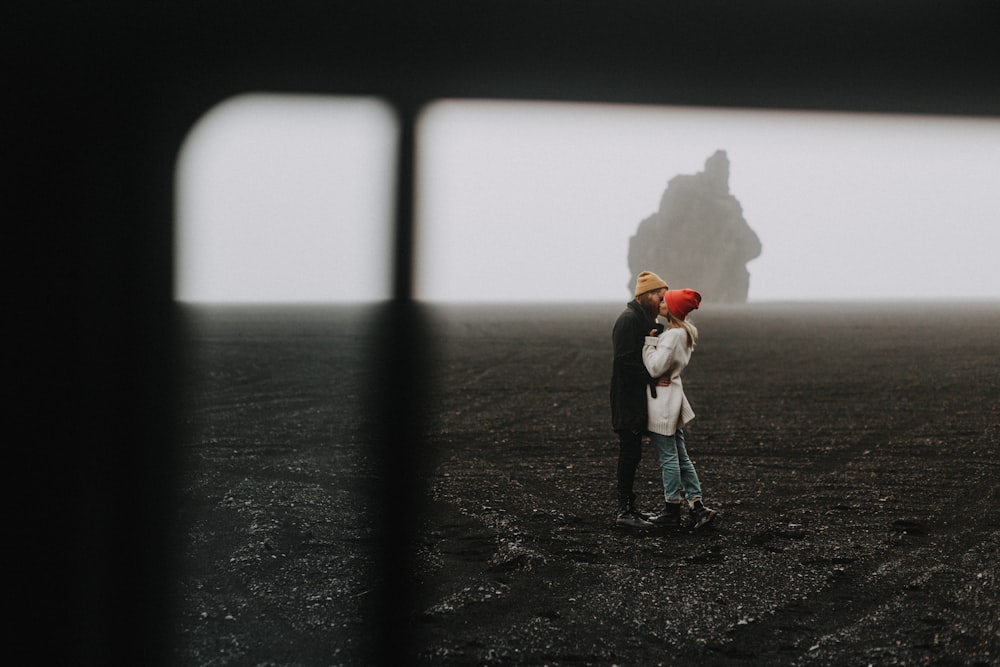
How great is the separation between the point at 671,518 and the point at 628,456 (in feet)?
1.04

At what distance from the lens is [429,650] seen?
2150 millimetres

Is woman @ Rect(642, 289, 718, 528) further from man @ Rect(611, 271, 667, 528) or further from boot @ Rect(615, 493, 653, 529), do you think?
boot @ Rect(615, 493, 653, 529)

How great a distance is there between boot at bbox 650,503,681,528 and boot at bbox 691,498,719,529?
5 centimetres

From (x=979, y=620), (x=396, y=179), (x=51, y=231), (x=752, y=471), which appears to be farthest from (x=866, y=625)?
(x=51, y=231)

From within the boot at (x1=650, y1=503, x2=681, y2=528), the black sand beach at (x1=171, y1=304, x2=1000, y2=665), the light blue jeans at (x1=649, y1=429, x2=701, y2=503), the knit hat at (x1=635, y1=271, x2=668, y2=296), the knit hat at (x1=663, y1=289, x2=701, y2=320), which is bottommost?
the black sand beach at (x1=171, y1=304, x2=1000, y2=665)

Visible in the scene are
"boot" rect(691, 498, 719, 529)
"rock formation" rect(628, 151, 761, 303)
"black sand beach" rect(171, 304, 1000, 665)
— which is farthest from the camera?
"rock formation" rect(628, 151, 761, 303)

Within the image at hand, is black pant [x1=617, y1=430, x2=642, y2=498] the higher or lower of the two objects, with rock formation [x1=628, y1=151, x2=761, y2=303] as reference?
lower

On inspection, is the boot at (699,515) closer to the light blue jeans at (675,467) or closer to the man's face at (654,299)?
the light blue jeans at (675,467)

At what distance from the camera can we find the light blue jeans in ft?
10.0

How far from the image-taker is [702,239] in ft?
199

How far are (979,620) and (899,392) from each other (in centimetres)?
589

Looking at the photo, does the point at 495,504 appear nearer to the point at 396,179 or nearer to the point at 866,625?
the point at 866,625

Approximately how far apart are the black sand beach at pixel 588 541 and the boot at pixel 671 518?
0.08m

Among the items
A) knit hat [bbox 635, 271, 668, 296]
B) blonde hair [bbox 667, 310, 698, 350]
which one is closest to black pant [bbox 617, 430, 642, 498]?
blonde hair [bbox 667, 310, 698, 350]
